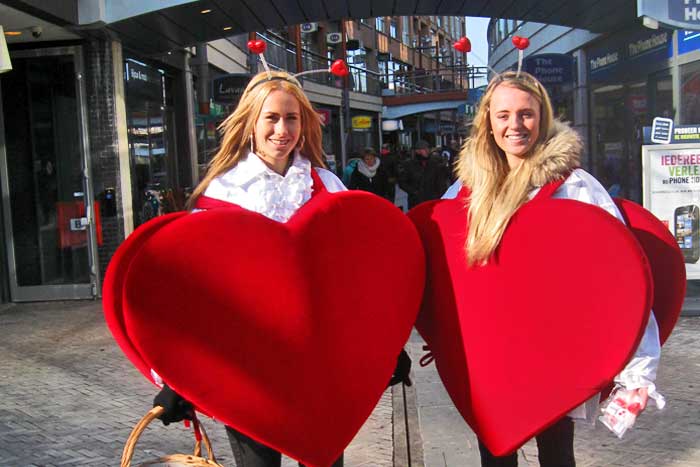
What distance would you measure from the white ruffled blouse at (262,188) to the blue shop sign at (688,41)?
7.68 meters

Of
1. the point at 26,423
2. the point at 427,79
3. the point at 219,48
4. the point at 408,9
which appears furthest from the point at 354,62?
the point at 26,423

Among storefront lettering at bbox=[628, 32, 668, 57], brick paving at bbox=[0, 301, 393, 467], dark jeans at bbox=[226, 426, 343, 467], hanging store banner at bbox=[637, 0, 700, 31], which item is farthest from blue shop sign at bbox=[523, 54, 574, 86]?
dark jeans at bbox=[226, 426, 343, 467]

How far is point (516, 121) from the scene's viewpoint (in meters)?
2.53

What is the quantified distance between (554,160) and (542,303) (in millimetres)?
461

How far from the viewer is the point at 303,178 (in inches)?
104

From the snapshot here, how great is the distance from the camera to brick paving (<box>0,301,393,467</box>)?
4.16 metres

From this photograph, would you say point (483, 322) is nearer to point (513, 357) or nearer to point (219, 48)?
point (513, 357)

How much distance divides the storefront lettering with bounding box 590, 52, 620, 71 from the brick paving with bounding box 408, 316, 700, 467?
778cm

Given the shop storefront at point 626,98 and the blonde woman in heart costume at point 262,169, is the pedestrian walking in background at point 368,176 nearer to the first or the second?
the shop storefront at point 626,98

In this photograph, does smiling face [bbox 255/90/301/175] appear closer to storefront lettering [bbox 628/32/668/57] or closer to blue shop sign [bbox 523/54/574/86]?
storefront lettering [bbox 628/32/668/57]

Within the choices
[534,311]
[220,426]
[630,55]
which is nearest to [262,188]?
[534,311]

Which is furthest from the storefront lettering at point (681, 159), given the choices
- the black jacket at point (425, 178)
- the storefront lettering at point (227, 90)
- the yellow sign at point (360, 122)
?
the yellow sign at point (360, 122)

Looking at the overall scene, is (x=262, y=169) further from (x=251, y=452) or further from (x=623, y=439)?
(x=623, y=439)

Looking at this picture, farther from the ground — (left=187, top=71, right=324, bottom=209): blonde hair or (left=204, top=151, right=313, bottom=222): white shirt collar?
(left=187, top=71, right=324, bottom=209): blonde hair
